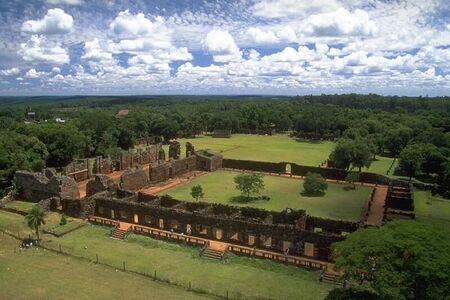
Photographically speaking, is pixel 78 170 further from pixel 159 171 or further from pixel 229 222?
pixel 229 222

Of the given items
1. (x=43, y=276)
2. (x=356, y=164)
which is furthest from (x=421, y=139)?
(x=43, y=276)

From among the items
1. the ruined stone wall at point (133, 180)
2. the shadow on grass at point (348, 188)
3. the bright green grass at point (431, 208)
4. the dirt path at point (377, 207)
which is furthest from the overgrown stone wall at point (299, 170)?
the ruined stone wall at point (133, 180)

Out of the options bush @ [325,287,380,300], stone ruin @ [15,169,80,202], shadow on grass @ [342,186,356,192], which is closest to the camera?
bush @ [325,287,380,300]

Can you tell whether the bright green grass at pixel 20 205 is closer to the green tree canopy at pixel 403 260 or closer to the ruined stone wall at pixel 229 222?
the ruined stone wall at pixel 229 222

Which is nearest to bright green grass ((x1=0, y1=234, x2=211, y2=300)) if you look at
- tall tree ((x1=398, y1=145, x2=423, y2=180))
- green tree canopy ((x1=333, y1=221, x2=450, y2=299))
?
green tree canopy ((x1=333, y1=221, x2=450, y2=299))

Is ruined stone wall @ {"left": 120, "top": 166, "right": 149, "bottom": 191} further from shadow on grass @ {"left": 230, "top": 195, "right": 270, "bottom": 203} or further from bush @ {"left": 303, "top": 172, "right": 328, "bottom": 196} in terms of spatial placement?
bush @ {"left": 303, "top": 172, "right": 328, "bottom": 196}

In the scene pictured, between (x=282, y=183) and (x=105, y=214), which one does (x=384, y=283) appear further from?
(x=282, y=183)
